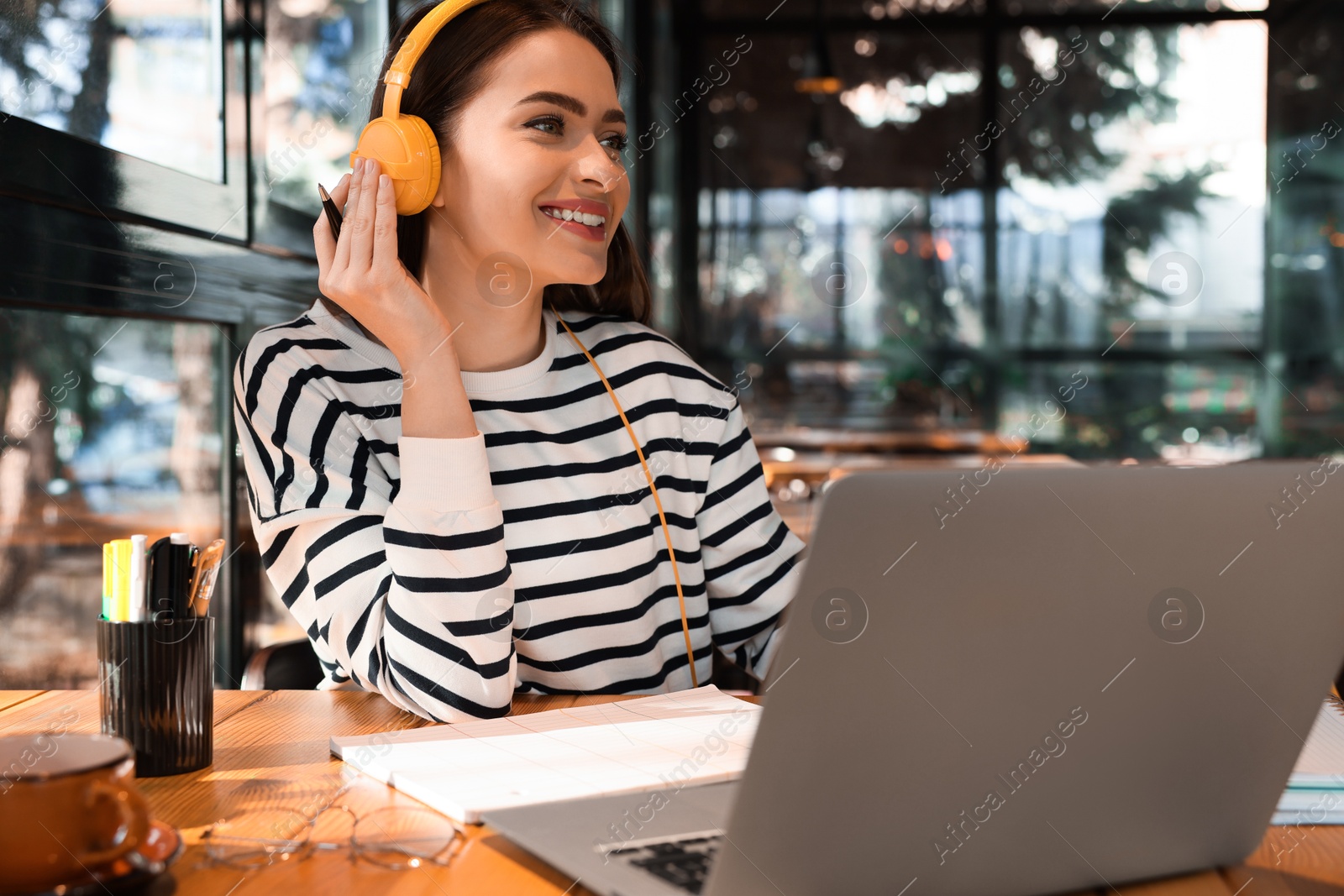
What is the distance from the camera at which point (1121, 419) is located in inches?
227

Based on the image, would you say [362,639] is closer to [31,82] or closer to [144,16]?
[31,82]

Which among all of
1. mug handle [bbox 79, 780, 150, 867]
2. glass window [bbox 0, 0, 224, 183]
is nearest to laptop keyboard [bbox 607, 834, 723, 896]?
mug handle [bbox 79, 780, 150, 867]

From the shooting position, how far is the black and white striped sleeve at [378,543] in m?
1.00

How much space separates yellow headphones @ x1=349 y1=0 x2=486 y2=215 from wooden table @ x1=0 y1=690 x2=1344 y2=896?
20.6 inches

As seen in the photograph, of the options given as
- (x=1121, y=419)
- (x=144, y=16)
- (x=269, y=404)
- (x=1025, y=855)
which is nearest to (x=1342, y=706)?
(x=1025, y=855)

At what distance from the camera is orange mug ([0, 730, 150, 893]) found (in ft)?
1.72

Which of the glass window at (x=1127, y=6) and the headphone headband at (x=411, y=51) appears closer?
the headphone headband at (x=411, y=51)

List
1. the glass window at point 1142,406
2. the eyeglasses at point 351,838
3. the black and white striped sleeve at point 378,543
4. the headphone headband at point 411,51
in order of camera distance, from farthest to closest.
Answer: the glass window at point 1142,406 → the headphone headband at point 411,51 → the black and white striped sleeve at point 378,543 → the eyeglasses at point 351,838

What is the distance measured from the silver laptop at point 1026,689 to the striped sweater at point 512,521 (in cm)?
40

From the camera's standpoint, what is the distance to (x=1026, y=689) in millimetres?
552

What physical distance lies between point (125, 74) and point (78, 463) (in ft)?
1.43

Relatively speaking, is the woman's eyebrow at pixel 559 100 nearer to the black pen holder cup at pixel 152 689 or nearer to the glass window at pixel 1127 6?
the black pen holder cup at pixel 152 689

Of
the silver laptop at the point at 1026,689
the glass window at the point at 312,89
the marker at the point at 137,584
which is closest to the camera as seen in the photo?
the silver laptop at the point at 1026,689

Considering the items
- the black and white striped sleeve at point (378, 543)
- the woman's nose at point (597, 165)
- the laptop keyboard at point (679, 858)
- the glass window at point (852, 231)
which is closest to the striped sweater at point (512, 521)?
the black and white striped sleeve at point (378, 543)
